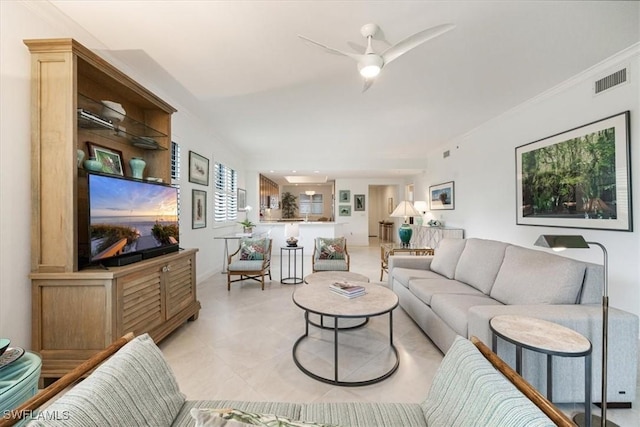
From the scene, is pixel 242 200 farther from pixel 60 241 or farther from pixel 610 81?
pixel 610 81

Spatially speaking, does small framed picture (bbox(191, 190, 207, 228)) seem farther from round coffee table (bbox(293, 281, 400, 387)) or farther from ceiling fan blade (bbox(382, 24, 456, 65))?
ceiling fan blade (bbox(382, 24, 456, 65))

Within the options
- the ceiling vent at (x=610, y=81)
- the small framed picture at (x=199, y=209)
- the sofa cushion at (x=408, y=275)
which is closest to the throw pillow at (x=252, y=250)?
the small framed picture at (x=199, y=209)

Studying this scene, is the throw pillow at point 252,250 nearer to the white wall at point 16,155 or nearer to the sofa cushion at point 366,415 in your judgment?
the white wall at point 16,155

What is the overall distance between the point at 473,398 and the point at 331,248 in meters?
3.52

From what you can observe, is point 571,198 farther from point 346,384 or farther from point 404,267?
point 346,384

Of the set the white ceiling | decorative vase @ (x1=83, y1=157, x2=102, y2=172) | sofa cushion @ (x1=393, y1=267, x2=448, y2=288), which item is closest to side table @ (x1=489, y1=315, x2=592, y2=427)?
sofa cushion @ (x1=393, y1=267, x2=448, y2=288)

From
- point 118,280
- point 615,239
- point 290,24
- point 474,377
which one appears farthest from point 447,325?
point 290,24

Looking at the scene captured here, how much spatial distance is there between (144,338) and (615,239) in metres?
3.94

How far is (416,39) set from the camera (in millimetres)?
1857

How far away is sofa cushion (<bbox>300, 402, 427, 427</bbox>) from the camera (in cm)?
105

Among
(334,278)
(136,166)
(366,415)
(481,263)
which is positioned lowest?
(366,415)

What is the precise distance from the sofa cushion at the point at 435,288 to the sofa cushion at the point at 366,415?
1.56 meters

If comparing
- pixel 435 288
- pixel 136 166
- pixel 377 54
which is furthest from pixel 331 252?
pixel 377 54

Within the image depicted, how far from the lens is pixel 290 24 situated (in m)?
2.06
